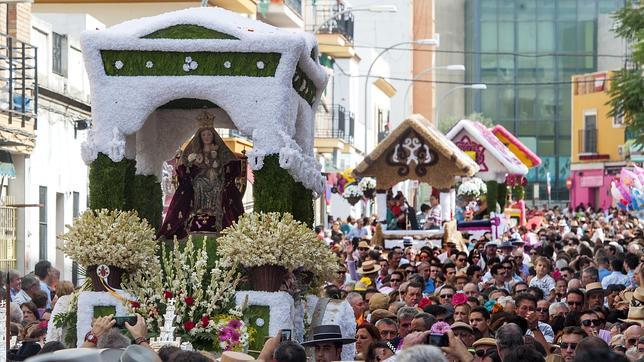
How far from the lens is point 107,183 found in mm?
15086

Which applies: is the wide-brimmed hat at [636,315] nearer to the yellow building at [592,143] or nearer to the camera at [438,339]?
the camera at [438,339]

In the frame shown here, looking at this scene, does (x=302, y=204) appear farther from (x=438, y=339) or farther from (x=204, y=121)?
(x=438, y=339)

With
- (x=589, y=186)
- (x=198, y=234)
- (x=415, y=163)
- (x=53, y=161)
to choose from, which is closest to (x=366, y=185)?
(x=415, y=163)

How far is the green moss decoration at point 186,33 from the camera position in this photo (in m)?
15.0

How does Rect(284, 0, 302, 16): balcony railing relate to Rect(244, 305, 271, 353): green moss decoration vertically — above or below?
above

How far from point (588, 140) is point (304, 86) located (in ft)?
238

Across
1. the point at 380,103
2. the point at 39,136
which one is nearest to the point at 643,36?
the point at 39,136

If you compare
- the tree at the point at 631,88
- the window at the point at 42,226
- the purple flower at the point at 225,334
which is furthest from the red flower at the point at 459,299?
the window at the point at 42,226

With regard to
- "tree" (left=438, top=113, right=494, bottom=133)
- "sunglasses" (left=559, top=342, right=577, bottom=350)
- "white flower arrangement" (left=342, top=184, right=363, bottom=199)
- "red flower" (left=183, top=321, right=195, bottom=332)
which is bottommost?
"red flower" (left=183, top=321, right=195, bottom=332)

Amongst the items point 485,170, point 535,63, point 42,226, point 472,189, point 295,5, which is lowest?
point 42,226

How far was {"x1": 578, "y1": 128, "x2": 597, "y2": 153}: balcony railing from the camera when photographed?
86.4m

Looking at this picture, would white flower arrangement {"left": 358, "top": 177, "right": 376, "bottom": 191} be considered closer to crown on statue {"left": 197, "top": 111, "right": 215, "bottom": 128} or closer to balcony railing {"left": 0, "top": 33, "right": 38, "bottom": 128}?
balcony railing {"left": 0, "top": 33, "right": 38, "bottom": 128}

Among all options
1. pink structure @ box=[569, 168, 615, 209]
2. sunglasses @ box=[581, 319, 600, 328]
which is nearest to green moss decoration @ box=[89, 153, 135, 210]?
sunglasses @ box=[581, 319, 600, 328]

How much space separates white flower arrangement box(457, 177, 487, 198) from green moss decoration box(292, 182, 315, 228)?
24425mm
